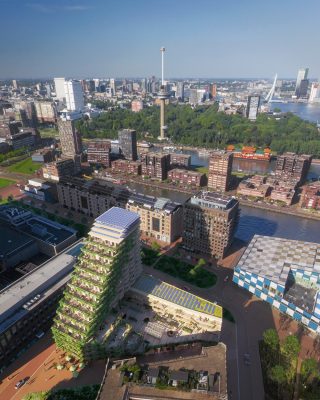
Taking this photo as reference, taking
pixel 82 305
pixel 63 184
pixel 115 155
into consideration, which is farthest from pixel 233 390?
pixel 115 155

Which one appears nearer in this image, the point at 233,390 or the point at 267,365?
the point at 233,390

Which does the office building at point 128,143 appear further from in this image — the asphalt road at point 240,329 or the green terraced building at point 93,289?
the green terraced building at point 93,289

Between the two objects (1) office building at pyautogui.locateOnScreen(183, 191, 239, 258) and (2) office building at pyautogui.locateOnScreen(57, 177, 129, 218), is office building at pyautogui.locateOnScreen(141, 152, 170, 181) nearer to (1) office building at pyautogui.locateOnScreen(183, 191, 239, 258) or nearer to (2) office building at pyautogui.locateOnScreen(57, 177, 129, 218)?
(2) office building at pyautogui.locateOnScreen(57, 177, 129, 218)

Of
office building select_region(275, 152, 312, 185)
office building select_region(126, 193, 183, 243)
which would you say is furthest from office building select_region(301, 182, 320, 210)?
office building select_region(126, 193, 183, 243)

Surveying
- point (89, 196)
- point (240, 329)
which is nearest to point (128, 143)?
point (89, 196)

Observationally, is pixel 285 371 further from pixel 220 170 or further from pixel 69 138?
pixel 69 138

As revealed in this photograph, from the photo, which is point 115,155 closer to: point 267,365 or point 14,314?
point 14,314
